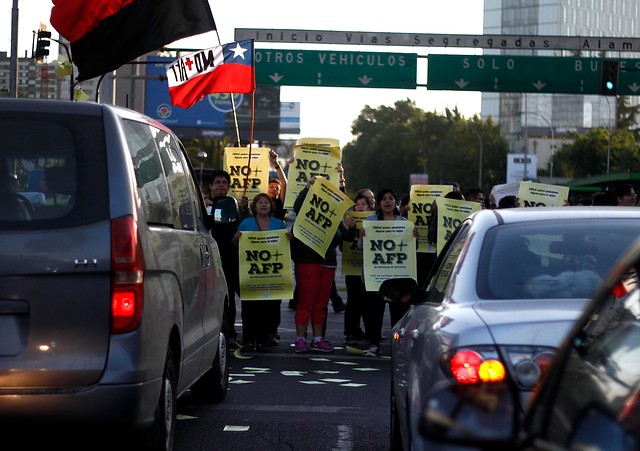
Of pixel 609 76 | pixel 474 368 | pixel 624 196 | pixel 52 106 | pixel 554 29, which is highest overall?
pixel 554 29

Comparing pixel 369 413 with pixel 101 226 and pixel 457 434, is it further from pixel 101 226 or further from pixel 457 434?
pixel 457 434

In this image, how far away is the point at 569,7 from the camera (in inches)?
7328

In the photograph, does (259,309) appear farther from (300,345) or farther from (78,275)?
(78,275)

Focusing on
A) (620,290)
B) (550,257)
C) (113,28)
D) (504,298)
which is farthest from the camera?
(113,28)

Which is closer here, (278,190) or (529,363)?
(529,363)

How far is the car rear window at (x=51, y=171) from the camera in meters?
5.67

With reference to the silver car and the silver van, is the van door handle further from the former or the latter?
the silver car

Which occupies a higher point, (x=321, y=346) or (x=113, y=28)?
(x=113, y=28)

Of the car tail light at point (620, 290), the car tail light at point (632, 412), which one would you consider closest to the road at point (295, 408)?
the car tail light at point (620, 290)

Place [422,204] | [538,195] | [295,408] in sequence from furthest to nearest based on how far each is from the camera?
[538,195] < [422,204] < [295,408]

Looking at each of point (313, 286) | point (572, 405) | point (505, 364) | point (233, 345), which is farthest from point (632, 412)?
point (233, 345)

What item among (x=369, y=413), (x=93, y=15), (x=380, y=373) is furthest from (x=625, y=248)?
(x=93, y=15)

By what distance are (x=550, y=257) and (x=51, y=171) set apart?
220 cm

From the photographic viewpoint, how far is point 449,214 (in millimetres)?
14133
